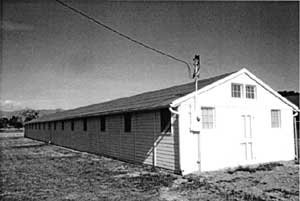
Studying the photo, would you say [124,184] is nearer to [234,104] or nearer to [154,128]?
[154,128]

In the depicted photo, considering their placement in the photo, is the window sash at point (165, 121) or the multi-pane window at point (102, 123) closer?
the window sash at point (165, 121)

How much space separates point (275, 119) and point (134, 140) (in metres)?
6.60

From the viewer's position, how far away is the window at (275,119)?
46.3 feet

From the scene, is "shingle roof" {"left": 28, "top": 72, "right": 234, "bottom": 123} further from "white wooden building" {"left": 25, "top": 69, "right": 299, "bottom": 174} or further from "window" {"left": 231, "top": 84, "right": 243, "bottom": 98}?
"window" {"left": 231, "top": 84, "right": 243, "bottom": 98}

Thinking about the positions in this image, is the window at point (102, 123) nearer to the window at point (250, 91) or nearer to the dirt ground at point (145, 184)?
the dirt ground at point (145, 184)

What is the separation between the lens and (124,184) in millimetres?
8930

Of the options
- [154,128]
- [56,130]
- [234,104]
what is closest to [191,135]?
[154,128]

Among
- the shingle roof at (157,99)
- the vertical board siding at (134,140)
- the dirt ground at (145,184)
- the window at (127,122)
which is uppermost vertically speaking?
the shingle roof at (157,99)

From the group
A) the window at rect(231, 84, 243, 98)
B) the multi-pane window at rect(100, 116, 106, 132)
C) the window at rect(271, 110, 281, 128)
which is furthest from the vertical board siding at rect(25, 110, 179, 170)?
the window at rect(271, 110, 281, 128)

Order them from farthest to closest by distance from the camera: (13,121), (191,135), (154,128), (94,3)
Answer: (13,121)
(154,128)
(191,135)
(94,3)

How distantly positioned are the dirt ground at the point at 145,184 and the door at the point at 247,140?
0.79m

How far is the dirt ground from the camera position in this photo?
7.46 metres

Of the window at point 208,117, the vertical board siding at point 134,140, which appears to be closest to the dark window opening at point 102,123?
the vertical board siding at point 134,140

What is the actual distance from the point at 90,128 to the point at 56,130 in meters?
11.4
